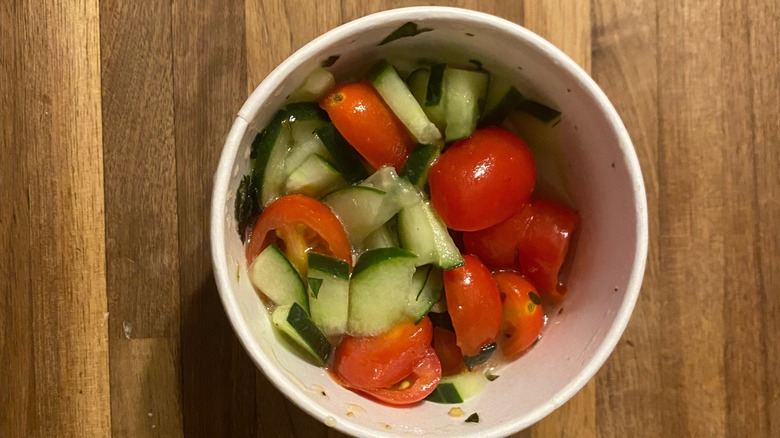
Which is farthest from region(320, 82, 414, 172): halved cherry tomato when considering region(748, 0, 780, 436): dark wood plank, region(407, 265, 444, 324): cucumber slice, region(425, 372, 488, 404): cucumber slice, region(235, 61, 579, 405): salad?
region(748, 0, 780, 436): dark wood plank

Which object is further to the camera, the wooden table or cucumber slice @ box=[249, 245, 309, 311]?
the wooden table

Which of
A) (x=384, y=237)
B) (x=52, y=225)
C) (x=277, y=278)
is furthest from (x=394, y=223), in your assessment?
(x=52, y=225)

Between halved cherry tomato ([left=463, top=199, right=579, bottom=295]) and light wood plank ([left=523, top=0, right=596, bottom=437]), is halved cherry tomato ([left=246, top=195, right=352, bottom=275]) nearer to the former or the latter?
halved cherry tomato ([left=463, top=199, right=579, bottom=295])

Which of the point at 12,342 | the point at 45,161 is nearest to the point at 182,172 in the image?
the point at 45,161

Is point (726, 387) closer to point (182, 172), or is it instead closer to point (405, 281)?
point (405, 281)

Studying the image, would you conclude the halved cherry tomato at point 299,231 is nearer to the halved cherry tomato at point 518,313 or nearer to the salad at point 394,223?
the salad at point 394,223

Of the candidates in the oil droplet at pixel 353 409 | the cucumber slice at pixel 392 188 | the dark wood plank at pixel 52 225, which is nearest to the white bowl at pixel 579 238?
the oil droplet at pixel 353 409
